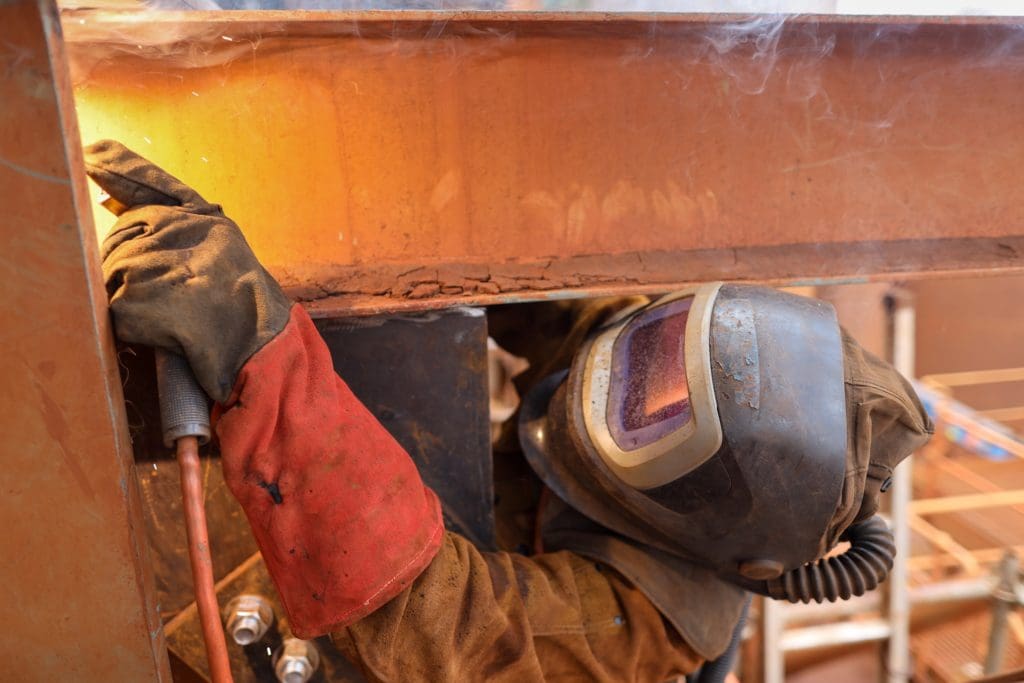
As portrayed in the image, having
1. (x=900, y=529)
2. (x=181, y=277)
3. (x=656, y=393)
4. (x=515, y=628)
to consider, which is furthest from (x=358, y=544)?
(x=900, y=529)

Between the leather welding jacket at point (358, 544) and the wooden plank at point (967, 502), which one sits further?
the wooden plank at point (967, 502)

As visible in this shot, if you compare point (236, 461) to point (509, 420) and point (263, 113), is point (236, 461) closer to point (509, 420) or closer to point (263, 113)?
point (263, 113)

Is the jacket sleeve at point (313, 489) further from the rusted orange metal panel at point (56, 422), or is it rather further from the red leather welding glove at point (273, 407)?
the rusted orange metal panel at point (56, 422)

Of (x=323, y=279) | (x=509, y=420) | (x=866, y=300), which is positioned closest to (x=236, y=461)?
(x=323, y=279)

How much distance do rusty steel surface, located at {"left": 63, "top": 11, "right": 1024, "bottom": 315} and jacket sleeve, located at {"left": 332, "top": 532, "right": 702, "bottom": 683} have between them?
0.47m

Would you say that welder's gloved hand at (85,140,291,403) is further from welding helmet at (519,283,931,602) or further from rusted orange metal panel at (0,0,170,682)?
welding helmet at (519,283,931,602)

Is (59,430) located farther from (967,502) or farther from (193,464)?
(967,502)

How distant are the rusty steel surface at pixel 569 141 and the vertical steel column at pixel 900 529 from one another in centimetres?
70

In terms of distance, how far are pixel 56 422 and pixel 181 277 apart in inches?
8.6

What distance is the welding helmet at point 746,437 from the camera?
1104mm

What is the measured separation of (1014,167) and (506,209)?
105 cm

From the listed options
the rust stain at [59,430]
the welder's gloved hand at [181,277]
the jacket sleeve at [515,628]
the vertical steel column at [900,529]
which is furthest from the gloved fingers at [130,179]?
the vertical steel column at [900,529]

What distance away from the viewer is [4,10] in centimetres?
73

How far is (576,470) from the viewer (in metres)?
1.34
